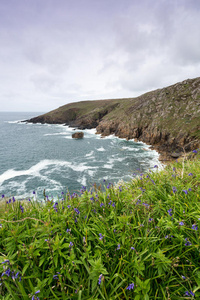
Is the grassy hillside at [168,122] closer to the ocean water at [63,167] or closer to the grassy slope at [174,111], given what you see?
the grassy slope at [174,111]

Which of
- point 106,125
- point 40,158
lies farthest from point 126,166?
point 106,125

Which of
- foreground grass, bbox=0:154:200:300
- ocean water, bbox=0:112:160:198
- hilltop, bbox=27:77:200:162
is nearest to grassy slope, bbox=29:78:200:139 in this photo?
hilltop, bbox=27:77:200:162

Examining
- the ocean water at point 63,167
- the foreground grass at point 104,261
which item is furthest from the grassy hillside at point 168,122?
the foreground grass at point 104,261

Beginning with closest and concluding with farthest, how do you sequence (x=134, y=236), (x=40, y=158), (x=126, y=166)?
1. (x=134, y=236)
2. (x=126, y=166)
3. (x=40, y=158)

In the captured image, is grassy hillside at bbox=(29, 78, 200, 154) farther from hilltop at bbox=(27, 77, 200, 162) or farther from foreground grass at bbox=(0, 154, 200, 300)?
foreground grass at bbox=(0, 154, 200, 300)

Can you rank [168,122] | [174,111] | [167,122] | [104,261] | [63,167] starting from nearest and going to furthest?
[104,261] < [63,167] < [168,122] < [167,122] < [174,111]

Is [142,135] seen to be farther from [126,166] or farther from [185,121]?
[126,166]

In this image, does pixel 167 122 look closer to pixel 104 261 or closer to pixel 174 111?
pixel 174 111

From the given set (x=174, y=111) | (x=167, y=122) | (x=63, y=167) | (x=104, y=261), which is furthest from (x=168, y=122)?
(x=104, y=261)

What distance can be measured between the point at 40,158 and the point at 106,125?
44013mm

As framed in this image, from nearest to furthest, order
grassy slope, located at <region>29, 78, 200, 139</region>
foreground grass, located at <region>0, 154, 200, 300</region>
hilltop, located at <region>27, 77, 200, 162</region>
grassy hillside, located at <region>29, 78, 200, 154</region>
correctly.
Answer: foreground grass, located at <region>0, 154, 200, 300</region> < hilltop, located at <region>27, 77, 200, 162</region> < grassy hillside, located at <region>29, 78, 200, 154</region> < grassy slope, located at <region>29, 78, 200, 139</region>

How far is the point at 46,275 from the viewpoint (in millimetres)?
2188

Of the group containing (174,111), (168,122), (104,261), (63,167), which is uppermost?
(174,111)

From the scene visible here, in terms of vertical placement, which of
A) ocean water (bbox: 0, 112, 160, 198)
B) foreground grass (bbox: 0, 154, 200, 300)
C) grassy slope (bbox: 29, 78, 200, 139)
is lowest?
ocean water (bbox: 0, 112, 160, 198)
